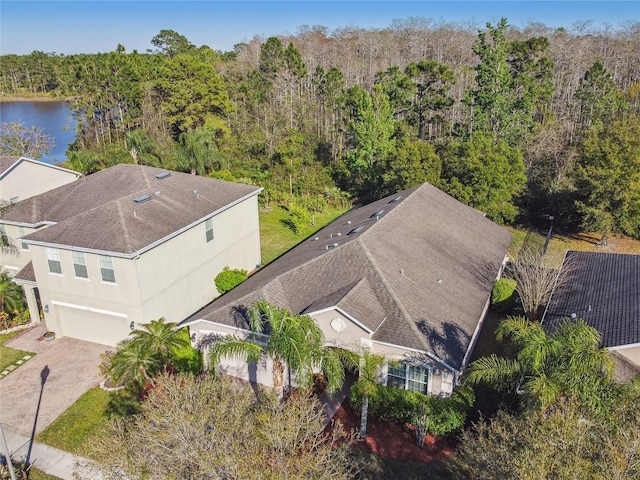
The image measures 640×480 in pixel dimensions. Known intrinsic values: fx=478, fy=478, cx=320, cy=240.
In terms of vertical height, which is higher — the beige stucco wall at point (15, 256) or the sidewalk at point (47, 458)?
the beige stucco wall at point (15, 256)

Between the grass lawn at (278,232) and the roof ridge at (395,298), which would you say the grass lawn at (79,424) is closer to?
the roof ridge at (395,298)

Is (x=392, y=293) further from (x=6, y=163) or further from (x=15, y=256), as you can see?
(x=6, y=163)

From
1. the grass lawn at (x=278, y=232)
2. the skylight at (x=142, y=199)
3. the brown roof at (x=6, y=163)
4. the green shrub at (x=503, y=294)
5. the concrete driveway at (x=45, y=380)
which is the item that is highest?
the brown roof at (x=6, y=163)

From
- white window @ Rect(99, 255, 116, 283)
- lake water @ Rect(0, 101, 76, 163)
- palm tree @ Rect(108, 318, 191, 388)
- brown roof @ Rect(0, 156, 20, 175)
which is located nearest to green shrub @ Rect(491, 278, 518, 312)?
palm tree @ Rect(108, 318, 191, 388)

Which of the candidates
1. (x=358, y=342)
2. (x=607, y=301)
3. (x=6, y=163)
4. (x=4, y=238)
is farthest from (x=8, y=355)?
(x=607, y=301)

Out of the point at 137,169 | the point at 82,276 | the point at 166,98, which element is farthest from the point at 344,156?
the point at 82,276

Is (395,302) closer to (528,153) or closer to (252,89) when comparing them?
(528,153)

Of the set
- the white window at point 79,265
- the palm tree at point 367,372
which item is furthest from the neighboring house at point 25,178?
the palm tree at point 367,372

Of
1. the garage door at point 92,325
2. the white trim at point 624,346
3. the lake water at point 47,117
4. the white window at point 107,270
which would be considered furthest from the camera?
the lake water at point 47,117
